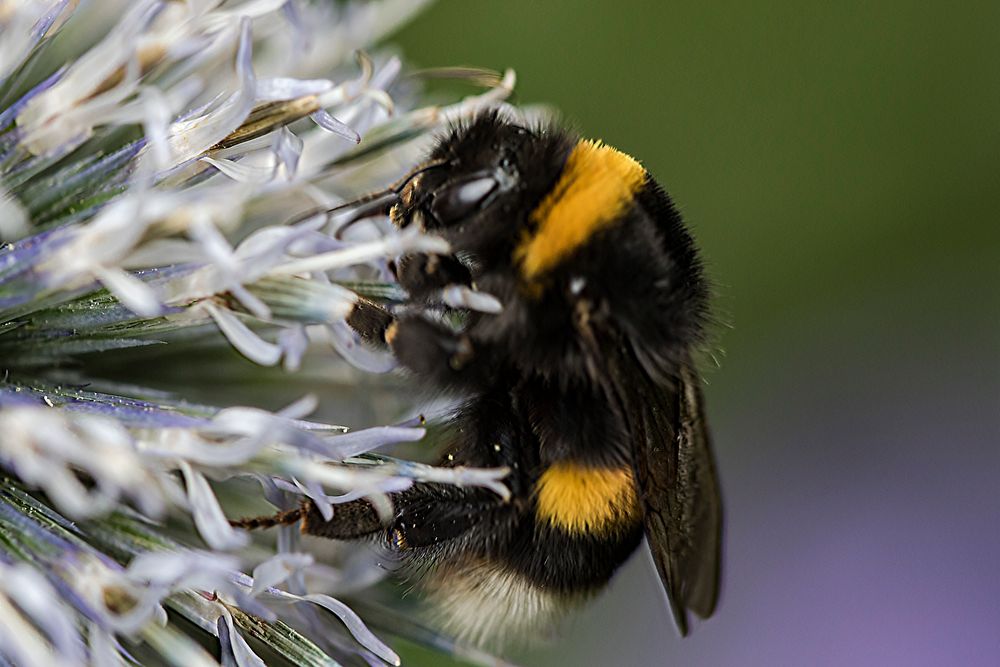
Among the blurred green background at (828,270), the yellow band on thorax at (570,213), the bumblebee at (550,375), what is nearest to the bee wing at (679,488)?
the bumblebee at (550,375)

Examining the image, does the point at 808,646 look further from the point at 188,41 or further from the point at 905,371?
the point at 188,41

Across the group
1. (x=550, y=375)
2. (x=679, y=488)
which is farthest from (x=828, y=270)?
(x=550, y=375)

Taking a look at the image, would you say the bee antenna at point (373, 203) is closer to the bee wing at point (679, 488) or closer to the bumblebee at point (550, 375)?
the bumblebee at point (550, 375)

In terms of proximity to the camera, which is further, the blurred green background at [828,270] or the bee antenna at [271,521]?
the blurred green background at [828,270]

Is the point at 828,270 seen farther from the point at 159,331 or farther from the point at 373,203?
the point at 159,331

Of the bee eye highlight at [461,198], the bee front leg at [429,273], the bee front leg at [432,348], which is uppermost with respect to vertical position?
the bee eye highlight at [461,198]

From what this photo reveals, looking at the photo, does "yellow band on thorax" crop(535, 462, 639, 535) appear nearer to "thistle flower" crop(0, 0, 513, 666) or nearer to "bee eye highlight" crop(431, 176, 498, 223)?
"thistle flower" crop(0, 0, 513, 666)

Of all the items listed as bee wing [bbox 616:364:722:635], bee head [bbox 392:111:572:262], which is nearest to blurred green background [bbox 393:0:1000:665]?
bee wing [bbox 616:364:722:635]
